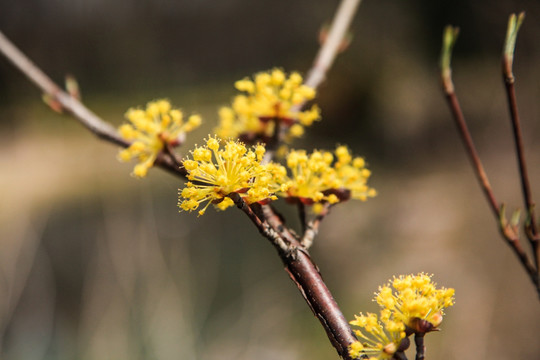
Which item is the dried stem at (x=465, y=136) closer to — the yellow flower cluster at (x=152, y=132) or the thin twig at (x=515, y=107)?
the thin twig at (x=515, y=107)

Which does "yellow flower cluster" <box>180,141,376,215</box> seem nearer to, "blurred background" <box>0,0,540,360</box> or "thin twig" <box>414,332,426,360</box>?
"thin twig" <box>414,332,426,360</box>

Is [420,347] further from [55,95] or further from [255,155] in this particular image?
[55,95]

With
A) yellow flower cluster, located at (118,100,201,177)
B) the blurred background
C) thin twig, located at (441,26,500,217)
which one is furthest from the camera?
the blurred background

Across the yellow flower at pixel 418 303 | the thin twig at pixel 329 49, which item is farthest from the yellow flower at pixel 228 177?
the thin twig at pixel 329 49

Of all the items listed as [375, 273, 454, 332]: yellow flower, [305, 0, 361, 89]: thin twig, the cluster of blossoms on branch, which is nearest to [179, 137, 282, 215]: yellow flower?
the cluster of blossoms on branch

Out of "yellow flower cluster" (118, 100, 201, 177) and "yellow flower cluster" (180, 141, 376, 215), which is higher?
"yellow flower cluster" (118, 100, 201, 177)

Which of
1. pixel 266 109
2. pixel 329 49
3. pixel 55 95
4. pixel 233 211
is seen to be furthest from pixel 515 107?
pixel 233 211

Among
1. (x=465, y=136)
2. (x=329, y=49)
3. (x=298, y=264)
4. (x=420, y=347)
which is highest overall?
(x=329, y=49)
